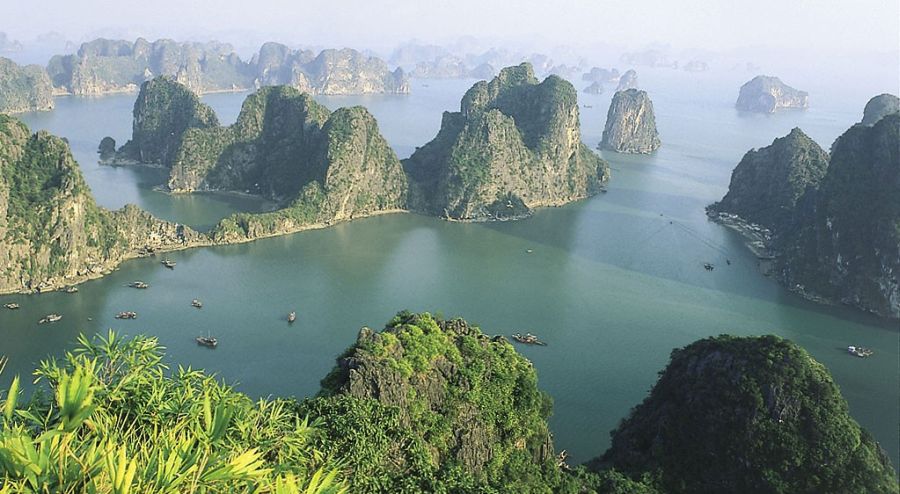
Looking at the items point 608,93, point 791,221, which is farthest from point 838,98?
point 791,221

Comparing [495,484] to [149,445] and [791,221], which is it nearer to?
[149,445]

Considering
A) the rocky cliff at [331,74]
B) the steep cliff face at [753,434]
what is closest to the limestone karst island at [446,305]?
the steep cliff face at [753,434]

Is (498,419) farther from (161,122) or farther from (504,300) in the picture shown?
(161,122)

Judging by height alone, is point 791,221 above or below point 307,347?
above

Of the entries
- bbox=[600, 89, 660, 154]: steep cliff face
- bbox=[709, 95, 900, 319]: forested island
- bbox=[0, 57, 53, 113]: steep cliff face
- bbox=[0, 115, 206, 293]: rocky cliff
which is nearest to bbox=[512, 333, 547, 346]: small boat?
bbox=[709, 95, 900, 319]: forested island

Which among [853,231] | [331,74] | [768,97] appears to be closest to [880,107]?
[853,231]

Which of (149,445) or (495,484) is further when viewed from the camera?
(495,484)
